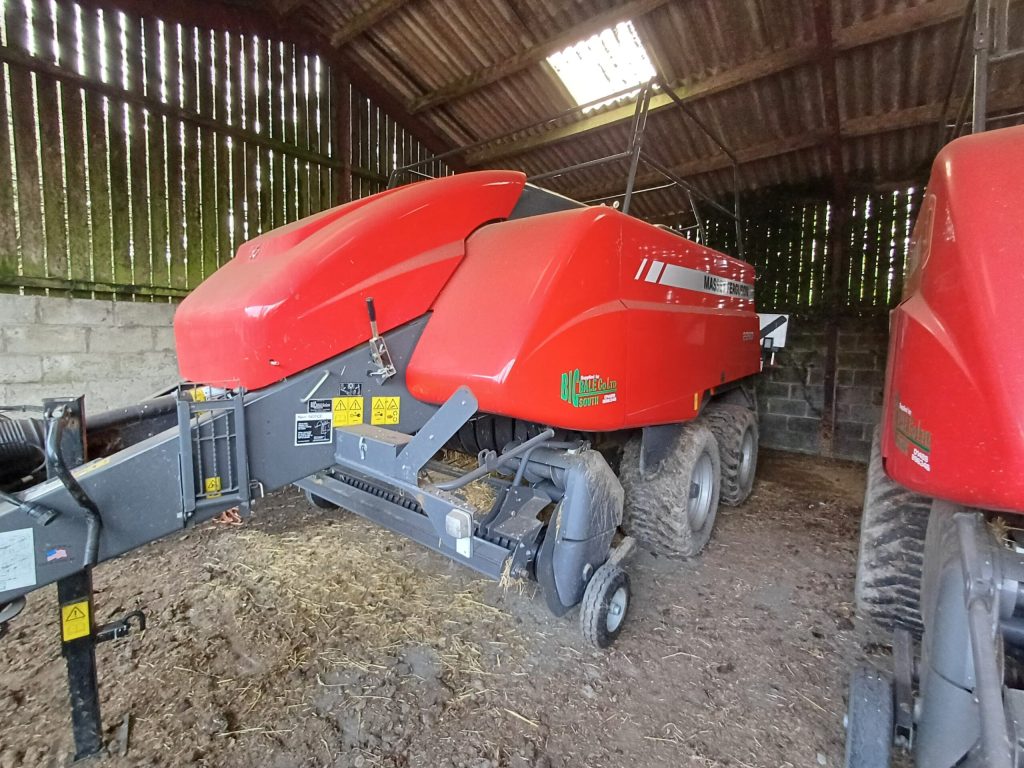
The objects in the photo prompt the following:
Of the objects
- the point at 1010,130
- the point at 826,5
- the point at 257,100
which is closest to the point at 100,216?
the point at 257,100

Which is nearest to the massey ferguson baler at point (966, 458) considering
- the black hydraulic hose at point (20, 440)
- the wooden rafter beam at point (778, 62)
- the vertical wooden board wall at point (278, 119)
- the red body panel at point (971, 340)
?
the red body panel at point (971, 340)

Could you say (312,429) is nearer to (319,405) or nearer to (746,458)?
(319,405)

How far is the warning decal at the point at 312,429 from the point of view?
1.99 m

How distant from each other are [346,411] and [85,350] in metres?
4.55

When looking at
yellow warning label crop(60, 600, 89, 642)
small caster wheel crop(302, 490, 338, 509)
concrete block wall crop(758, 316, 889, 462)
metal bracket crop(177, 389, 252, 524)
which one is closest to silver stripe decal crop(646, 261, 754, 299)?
metal bracket crop(177, 389, 252, 524)

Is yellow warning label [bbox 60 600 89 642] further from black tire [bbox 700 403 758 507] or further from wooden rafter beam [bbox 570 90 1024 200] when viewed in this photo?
wooden rafter beam [bbox 570 90 1024 200]

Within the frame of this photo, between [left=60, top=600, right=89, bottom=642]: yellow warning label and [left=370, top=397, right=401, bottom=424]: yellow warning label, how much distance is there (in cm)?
115

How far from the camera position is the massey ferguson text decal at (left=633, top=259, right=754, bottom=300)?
2.62 meters

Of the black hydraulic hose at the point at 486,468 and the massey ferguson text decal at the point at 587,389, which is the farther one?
the massey ferguson text decal at the point at 587,389

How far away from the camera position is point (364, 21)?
6.07 metres

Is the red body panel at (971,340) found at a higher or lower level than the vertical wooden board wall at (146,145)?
lower

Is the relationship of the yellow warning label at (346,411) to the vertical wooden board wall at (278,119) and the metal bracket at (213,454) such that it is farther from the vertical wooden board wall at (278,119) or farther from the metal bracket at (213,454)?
the vertical wooden board wall at (278,119)

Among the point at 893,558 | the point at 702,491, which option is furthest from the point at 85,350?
the point at 893,558

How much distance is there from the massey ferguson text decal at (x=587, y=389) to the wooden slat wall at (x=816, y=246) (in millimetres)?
5842
